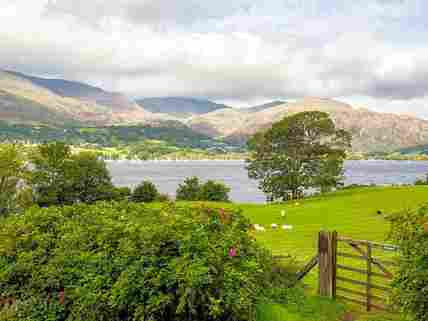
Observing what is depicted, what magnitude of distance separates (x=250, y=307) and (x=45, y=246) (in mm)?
5493

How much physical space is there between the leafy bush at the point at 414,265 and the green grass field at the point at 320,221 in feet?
12.4

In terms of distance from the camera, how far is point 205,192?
2726 inches

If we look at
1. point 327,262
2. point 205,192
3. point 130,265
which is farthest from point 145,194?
point 130,265

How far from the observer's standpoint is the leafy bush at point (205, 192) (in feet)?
224

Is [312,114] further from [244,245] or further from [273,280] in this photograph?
[244,245]

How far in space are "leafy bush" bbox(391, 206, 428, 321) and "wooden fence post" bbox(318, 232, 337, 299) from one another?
507cm

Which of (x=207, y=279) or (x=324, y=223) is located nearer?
(x=207, y=279)

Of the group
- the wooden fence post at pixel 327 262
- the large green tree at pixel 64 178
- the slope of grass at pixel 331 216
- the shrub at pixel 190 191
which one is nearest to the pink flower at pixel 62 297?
the wooden fence post at pixel 327 262

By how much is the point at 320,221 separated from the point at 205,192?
30.7 metres

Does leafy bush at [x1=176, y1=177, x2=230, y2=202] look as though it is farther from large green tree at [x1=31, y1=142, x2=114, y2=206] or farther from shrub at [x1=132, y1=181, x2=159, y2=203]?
large green tree at [x1=31, y1=142, x2=114, y2=206]

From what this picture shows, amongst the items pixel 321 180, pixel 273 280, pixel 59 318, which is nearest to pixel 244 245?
pixel 59 318

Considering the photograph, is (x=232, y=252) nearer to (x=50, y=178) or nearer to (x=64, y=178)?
(x=64, y=178)

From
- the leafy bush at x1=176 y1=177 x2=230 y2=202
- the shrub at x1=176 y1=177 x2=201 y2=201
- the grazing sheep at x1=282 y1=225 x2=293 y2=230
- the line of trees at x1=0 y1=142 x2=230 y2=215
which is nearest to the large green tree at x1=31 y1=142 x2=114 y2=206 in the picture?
the line of trees at x1=0 y1=142 x2=230 y2=215

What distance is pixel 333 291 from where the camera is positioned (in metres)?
15.9
